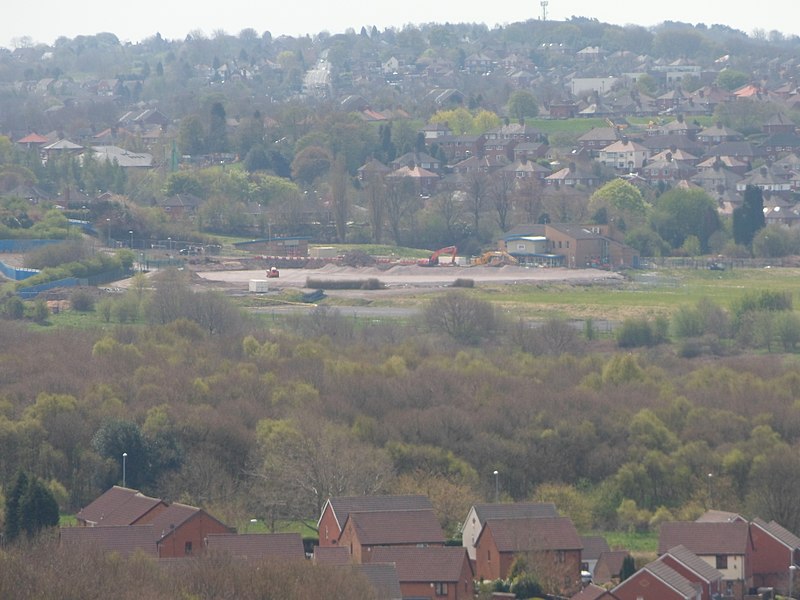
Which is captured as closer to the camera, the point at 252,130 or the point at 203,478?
the point at 203,478

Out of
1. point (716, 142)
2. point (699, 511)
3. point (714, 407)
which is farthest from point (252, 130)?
point (699, 511)

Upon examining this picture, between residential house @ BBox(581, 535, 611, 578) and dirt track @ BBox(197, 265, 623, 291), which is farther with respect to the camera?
dirt track @ BBox(197, 265, 623, 291)

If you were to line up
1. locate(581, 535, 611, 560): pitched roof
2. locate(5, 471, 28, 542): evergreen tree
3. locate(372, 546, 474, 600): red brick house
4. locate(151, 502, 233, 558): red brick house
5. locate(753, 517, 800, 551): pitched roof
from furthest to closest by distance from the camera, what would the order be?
locate(753, 517, 800, 551): pitched roof → locate(581, 535, 611, 560): pitched roof → locate(151, 502, 233, 558): red brick house → locate(5, 471, 28, 542): evergreen tree → locate(372, 546, 474, 600): red brick house

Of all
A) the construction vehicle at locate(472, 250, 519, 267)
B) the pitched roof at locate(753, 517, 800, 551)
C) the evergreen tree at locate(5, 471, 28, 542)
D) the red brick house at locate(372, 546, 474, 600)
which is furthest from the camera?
the construction vehicle at locate(472, 250, 519, 267)

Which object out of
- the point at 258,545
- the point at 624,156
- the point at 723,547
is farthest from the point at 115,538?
→ the point at 624,156

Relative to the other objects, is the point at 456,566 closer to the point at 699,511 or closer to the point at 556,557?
the point at 556,557

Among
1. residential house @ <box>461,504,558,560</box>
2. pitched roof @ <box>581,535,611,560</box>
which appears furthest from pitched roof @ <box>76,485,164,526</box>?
pitched roof @ <box>581,535,611,560</box>

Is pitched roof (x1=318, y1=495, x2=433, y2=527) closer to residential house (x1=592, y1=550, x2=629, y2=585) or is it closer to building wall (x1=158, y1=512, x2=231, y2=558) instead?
building wall (x1=158, y1=512, x2=231, y2=558)
